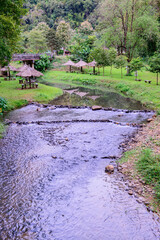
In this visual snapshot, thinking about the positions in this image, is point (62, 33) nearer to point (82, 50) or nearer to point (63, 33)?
point (63, 33)

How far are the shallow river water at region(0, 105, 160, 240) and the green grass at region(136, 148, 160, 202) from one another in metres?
0.93

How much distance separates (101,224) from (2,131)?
365 inches

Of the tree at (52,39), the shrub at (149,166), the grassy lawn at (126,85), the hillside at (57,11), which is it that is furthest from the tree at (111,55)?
the hillside at (57,11)

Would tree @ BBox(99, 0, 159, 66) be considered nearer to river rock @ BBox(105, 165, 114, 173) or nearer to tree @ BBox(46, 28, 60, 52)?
tree @ BBox(46, 28, 60, 52)

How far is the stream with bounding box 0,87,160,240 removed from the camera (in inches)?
225

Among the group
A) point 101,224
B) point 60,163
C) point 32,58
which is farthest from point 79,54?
point 101,224

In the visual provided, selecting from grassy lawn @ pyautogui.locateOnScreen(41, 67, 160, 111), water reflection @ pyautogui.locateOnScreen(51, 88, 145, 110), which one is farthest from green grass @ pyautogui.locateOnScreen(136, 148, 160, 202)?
water reflection @ pyautogui.locateOnScreen(51, 88, 145, 110)

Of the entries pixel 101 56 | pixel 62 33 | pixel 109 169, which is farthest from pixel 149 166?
pixel 62 33

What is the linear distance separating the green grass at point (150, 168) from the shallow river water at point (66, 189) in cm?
93

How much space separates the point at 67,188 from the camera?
24.7ft

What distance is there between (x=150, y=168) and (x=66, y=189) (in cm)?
336

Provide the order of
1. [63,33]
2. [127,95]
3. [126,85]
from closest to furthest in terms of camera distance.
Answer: [127,95]
[126,85]
[63,33]

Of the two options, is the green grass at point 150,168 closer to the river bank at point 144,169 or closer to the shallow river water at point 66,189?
the river bank at point 144,169

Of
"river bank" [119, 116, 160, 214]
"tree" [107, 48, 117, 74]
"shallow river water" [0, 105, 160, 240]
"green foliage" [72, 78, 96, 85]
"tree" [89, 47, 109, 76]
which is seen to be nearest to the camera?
"shallow river water" [0, 105, 160, 240]
